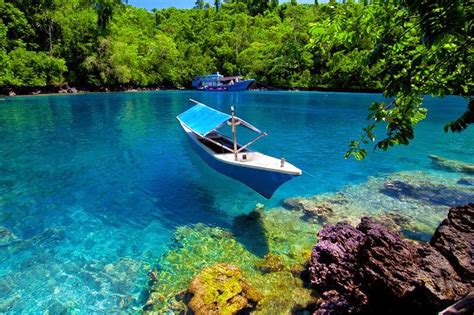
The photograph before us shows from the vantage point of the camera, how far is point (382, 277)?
21.6ft

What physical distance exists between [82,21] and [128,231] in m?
84.5

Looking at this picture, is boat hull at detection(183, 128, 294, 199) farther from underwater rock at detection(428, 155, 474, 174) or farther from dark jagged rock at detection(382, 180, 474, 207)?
underwater rock at detection(428, 155, 474, 174)

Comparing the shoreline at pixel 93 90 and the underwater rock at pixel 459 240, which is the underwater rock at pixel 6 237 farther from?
the shoreline at pixel 93 90

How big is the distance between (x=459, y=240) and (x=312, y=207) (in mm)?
7219

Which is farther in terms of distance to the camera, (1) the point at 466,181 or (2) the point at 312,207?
(1) the point at 466,181

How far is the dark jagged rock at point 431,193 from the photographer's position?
14.8 metres

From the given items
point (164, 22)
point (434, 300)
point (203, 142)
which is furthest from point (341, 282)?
point (164, 22)

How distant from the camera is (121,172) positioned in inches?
753

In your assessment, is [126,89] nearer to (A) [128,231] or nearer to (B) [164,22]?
Answer: (B) [164,22]

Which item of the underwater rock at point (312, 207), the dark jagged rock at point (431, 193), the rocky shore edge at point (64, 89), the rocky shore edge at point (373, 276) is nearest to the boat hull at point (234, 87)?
the rocky shore edge at point (64, 89)

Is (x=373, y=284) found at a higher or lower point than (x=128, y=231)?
higher

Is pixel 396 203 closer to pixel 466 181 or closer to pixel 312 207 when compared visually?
pixel 312 207

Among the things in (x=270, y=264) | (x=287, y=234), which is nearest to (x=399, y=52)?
(x=270, y=264)

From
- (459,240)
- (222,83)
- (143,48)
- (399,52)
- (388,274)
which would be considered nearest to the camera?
(399,52)
